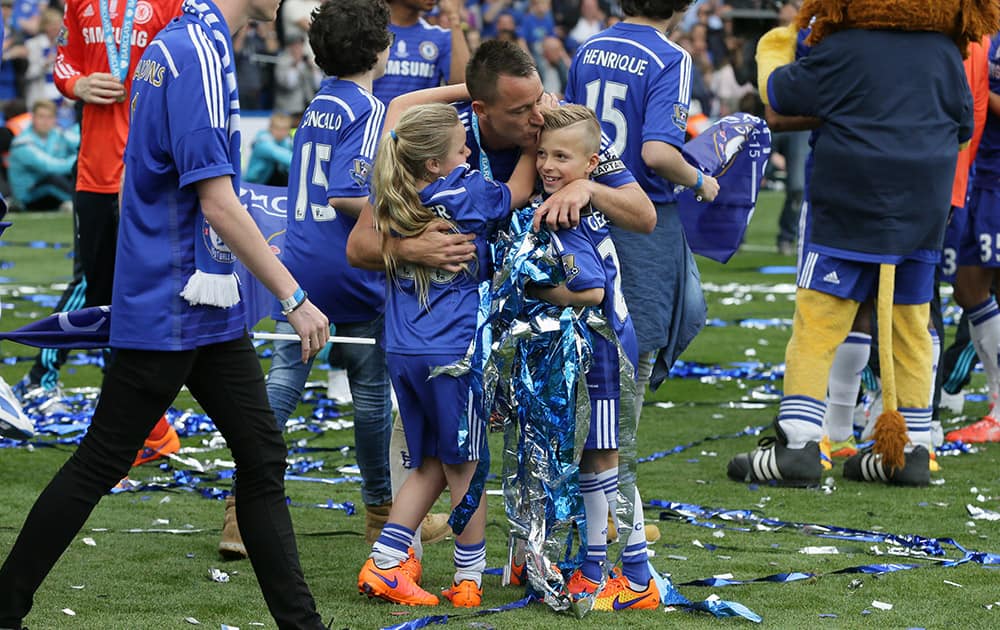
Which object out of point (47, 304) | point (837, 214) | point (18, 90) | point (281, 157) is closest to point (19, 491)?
point (837, 214)

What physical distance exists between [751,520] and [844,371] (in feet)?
4.91

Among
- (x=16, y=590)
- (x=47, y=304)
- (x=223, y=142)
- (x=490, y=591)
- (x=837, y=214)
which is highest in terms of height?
(x=223, y=142)

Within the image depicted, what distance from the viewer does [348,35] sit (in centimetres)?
529

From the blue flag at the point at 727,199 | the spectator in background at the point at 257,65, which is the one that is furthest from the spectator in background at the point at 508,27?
the blue flag at the point at 727,199

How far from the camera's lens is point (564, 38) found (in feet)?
81.7

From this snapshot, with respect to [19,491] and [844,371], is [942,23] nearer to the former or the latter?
[844,371]

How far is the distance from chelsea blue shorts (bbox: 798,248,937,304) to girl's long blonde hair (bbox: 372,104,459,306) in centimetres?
258

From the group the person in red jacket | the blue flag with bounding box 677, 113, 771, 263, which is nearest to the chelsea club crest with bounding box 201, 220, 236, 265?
the blue flag with bounding box 677, 113, 771, 263

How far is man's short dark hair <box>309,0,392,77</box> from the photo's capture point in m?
5.29

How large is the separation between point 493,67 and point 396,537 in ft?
4.73

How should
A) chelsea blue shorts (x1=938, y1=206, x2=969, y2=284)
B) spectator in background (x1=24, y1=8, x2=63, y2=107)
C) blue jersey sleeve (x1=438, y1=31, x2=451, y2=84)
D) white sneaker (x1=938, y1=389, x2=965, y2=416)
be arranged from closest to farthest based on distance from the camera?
1. chelsea blue shorts (x1=938, y1=206, x2=969, y2=284)
2. blue jersey sleeve (x1=438, y1=31, x2=451, y2=84)
3. white sneaker (x1=938, y1=389, x2=965, y2=416)
4. spectator in background (x1=24, y1=8, x2=63, y2=107)

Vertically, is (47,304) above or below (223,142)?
below

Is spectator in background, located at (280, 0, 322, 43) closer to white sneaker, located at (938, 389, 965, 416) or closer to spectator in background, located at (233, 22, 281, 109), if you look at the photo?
spectator in background, located at (233, 22, 281, 109)

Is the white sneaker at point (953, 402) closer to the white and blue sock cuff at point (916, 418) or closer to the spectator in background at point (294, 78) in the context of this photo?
the white and blue sock cuff at point (916, 418)
